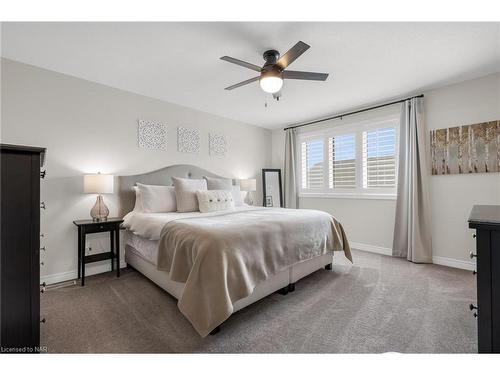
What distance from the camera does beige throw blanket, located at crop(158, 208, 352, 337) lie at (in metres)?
1.57

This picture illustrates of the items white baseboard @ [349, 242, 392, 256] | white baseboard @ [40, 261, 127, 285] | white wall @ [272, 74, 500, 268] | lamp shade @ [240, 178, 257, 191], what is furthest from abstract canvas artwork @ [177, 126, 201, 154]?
white wall @ [272, 74, 500, 268]

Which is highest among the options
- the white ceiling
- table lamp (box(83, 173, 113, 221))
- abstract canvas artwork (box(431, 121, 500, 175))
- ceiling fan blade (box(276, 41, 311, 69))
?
the white ceiling

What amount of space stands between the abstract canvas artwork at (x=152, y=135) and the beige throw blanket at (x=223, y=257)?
69.7 inches

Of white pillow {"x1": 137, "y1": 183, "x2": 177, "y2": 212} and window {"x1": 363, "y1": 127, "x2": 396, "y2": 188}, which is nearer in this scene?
white pillow {"x1": 137, "y1": 183, "x2": 177, "y2": 212}

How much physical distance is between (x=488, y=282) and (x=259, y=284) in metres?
1.45

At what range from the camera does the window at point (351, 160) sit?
3725 mm

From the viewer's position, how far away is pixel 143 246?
2.56m

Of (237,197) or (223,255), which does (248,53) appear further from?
(237,197)

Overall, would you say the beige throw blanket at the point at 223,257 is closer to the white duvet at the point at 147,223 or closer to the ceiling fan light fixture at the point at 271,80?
the white duvet at the point at 147,223

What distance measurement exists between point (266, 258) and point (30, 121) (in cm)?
292

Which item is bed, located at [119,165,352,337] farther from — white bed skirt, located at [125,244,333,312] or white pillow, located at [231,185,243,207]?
white pillow, located at [231,185,243,207]

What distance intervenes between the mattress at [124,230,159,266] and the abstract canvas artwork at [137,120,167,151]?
130 centimetres

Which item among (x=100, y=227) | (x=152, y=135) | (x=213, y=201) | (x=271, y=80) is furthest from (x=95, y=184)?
(x=271, y=80)

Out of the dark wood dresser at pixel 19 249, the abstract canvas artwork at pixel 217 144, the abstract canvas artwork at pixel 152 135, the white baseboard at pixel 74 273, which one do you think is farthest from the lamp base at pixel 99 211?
the abstract canvas artwork at pixel 217 144
